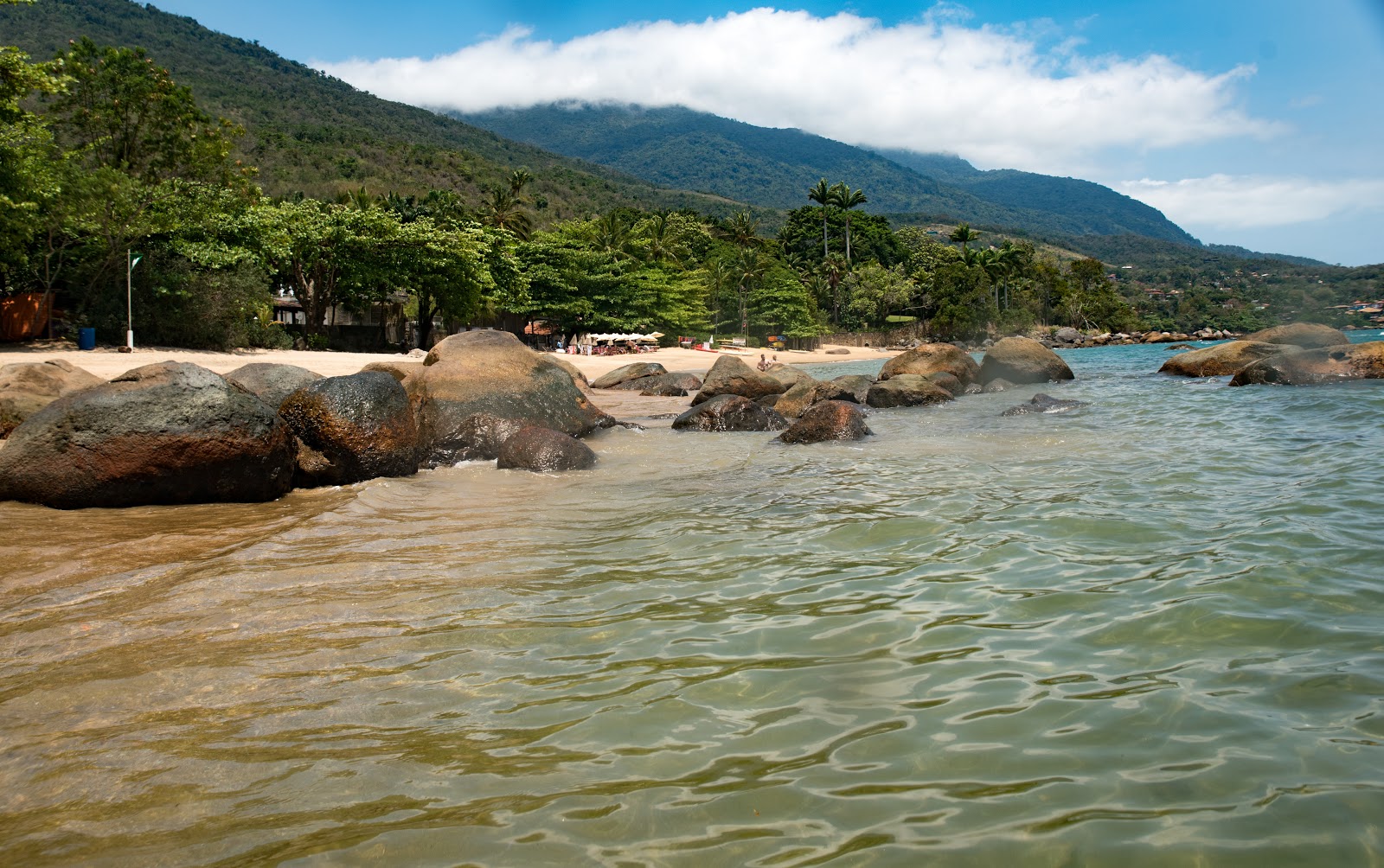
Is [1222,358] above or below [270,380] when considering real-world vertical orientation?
above

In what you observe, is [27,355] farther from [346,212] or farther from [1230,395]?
[1230,395]

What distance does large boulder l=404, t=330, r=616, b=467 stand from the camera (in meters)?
10.8

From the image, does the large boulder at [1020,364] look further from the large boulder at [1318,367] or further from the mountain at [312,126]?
the mountain at [312,126]

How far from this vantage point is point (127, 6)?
375 feet

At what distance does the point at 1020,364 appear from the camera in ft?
74.3

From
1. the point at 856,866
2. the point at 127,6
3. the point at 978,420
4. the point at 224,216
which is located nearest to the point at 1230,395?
the point at 978,420

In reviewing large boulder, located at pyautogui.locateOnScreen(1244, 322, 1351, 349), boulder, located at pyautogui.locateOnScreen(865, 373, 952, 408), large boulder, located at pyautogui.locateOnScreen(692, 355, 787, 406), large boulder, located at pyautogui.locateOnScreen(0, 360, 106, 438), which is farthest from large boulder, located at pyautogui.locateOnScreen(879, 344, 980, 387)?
large boulder, located at pyautogui.locateOnScreen(0, 360, 106, 438)

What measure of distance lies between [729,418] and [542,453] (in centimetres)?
494

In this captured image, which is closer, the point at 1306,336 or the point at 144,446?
the point at 144,446

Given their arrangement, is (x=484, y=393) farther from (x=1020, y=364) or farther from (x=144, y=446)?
(x=1020, y=364)

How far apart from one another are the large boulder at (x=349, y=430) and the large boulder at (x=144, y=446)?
0.83 m

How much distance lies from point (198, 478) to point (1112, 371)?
2698cm

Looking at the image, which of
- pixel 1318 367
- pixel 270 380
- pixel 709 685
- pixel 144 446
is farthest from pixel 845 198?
pixel 709 685

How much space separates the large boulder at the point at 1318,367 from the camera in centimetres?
1694
